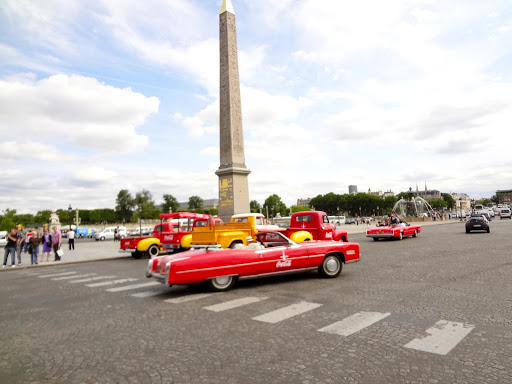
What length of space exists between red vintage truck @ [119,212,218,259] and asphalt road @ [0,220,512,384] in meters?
7.90

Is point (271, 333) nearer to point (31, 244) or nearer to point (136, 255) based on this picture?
point (136, 255)

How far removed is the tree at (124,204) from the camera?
117m

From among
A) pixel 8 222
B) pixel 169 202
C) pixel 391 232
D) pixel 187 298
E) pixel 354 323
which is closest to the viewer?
pixel 354 323

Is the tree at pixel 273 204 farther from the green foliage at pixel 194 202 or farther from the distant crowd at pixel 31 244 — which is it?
the distant crowd at pixel 31 244

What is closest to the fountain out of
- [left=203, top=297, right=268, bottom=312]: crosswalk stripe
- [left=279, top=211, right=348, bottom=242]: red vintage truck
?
[left=279, top=211, right=348, bottom=242]: red vintage truck

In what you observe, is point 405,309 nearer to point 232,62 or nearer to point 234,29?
point 232,62

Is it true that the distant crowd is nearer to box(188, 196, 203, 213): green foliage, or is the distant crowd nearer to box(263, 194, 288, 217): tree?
box(263, 194, 288, 217): tree

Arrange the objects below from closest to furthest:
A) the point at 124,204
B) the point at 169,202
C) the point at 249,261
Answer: the point at 249,261 → the point at 124,204 → the point at 169,202

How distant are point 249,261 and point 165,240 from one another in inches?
403

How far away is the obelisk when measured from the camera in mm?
25594

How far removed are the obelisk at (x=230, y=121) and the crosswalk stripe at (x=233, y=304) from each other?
18569mm

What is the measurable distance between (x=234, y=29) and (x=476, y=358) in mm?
26308

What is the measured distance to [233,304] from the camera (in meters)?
6.69

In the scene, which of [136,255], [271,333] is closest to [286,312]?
[271,333]
